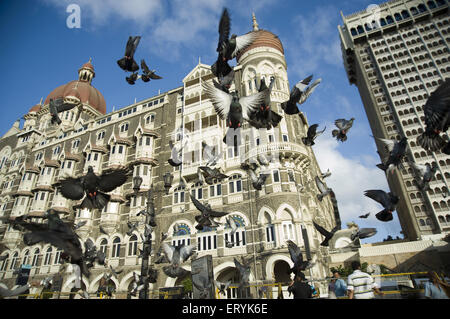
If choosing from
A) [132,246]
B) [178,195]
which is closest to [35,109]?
[132,246]

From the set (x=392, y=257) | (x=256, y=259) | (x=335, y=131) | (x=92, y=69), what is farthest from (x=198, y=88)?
(x=92, y=69)

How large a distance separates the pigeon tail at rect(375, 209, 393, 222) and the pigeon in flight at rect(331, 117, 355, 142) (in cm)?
394

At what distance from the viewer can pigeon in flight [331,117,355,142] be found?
38.0 feet

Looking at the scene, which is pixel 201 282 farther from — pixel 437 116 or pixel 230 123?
pixel 437 116

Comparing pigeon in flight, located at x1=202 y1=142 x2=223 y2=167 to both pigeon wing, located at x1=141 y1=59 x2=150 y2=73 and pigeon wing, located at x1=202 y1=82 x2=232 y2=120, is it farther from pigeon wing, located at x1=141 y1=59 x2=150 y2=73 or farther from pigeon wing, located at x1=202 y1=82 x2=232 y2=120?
pigeon wing, located at x1=202 y1=82 x2=232 y2=120

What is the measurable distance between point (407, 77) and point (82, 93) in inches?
2640

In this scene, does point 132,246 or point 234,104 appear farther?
point 132,246

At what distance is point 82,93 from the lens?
167 feet

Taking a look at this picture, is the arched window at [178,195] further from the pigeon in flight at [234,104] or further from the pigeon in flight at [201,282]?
the pigeon in flight at [234,104]
